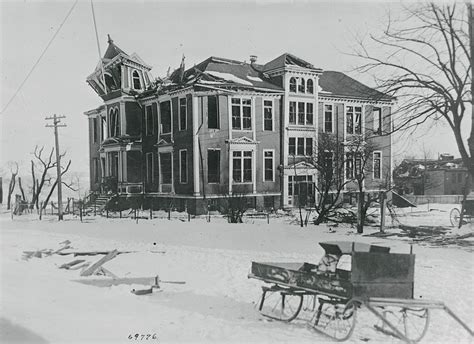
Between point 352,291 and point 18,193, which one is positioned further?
point 18,193

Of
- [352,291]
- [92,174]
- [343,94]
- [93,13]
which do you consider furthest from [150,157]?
[352,291]

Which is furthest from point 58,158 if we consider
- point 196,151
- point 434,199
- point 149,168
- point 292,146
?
point 434,199

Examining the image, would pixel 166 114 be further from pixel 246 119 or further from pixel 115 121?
pixel 246 119

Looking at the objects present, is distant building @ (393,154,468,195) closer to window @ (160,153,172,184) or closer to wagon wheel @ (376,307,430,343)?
wagon wheel @ (376,307,430,343)

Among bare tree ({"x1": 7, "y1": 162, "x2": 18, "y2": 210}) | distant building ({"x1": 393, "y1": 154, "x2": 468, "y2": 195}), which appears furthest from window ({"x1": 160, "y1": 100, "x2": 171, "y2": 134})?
distant building ({"x1": 393, "y1": 154, "x2": 468, "y2": 195})

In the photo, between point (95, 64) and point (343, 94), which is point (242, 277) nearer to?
point (343, 94)

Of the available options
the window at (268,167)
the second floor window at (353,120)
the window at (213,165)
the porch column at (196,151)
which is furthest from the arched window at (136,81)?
the second floor window at (353,120)

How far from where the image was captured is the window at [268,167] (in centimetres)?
668

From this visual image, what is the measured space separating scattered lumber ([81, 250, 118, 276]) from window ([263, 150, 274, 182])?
256cm

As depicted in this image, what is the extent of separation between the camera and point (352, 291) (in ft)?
13.1

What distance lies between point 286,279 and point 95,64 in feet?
13.2

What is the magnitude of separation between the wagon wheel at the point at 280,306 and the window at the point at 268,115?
2.64 meters

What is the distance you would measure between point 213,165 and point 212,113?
96cm

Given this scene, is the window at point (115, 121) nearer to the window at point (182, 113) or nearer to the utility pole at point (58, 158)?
the utility pole at point (58, 158)
